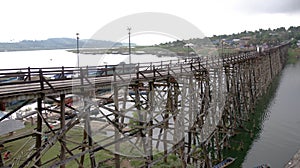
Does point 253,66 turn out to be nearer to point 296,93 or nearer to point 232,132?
point 296,93

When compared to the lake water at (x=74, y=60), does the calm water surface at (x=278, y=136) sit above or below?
below

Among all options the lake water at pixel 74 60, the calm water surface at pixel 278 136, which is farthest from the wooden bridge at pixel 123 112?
the lake water at pixel 74 60

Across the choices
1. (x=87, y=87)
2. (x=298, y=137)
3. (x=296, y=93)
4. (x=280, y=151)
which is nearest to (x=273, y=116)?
(x=298, y=137)

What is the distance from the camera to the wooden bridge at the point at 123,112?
789 centimetres

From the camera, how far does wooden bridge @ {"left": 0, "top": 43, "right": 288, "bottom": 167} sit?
7.89 metres

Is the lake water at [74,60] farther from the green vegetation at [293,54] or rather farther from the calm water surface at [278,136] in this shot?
the green vegetation at [293,54]

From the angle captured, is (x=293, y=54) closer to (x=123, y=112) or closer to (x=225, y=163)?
(x=225, y=163)

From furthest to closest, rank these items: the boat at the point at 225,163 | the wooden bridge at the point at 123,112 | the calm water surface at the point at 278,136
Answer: the calm water surface at the point at 278,136
the boat at the point at 225,163
the wooden bridge at the point at 123,112

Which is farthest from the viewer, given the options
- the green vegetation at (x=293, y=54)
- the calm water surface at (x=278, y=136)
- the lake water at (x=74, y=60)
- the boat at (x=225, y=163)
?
the green vegetation at (x=293, y=54)

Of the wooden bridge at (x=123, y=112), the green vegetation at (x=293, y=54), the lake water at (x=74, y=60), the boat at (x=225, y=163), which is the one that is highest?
the green vegetation at (x=293, y=54)

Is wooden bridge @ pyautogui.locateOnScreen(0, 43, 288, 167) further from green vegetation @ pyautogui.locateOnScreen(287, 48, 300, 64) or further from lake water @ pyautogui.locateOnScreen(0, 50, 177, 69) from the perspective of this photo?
green vegetation @ pyautogui.locateOnScreen(287, 48, 300, 64)

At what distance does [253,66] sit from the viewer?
98.8 feet

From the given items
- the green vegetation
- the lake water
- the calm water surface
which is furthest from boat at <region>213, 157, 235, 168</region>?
the green vegetation

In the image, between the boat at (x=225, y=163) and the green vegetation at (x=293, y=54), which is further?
the green vegetation at (x=293, y=54)
